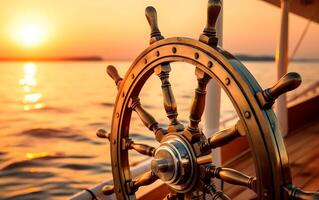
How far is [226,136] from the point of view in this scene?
954mm

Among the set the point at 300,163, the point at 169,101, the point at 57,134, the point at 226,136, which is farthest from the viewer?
the point at 57,134


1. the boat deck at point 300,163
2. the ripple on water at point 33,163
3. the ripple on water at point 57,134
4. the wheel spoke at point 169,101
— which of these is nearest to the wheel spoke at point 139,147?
the wheel spoke at point 169,101

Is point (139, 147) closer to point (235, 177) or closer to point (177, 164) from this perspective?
point (177, 164)

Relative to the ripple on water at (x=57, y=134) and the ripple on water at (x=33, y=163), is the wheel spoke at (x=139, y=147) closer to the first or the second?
the ripple on water at (x=33, y=163)

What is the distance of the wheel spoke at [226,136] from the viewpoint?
0.92 metres

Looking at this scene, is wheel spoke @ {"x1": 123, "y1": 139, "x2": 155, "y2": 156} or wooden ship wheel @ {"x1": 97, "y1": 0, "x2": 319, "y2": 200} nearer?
wooden ship wheel @ {"x1": 97, "y1": 0, "x2": 319, "y2": 200}

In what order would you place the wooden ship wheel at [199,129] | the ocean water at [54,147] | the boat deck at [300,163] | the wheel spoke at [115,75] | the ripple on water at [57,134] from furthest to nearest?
the ripple on water at [57,134] < the ocean water at [54,147] < the boat deck at [300,163] < the wheel spoke at [115,75] < the wooden ship wheel at [199,129]

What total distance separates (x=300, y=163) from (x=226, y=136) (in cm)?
181

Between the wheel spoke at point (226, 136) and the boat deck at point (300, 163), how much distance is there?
110cm

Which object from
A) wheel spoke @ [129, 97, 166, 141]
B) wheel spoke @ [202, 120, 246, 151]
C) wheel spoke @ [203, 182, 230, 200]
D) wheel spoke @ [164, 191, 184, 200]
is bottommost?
wheel spoke @ [164, 191, 184, 200]

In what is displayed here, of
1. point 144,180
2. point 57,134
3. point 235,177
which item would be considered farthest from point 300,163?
point 57,134

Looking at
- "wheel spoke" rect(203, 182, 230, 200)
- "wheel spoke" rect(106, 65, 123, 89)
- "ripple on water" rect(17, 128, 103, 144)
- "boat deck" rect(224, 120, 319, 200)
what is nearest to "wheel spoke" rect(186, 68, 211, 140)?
"wheel spoke" rect(203, 182, 230, 200)

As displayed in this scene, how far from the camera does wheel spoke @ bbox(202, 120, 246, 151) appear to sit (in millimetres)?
916

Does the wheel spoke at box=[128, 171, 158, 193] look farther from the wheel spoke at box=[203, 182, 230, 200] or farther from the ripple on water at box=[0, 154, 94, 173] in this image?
the ripple on water at box=[0, 154, 94, 173]
